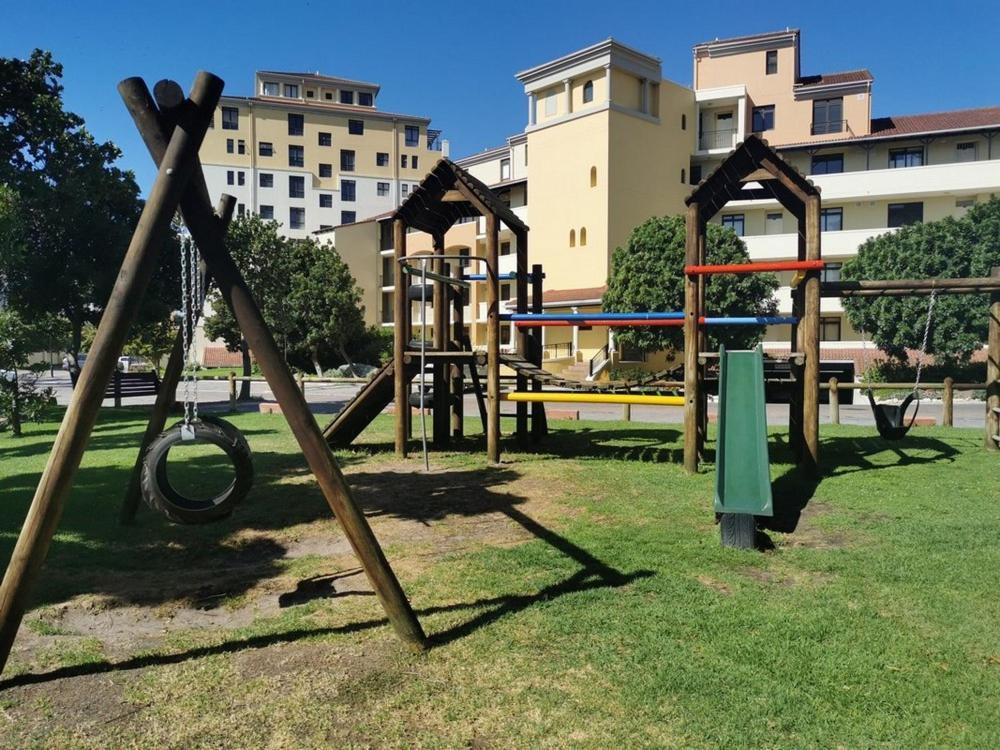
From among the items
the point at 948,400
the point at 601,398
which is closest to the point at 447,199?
the point at 601,398

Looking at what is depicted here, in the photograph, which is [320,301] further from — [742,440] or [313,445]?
[313,445]

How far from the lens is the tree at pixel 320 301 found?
140 ft

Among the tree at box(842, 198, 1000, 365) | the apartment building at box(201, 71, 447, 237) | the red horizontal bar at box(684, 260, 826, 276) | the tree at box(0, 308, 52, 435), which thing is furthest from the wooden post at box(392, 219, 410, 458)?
the apartment building at box(201, 71, 447, 237)

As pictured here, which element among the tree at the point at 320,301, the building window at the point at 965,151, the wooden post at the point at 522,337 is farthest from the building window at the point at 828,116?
the wooden post at the point at 522,337

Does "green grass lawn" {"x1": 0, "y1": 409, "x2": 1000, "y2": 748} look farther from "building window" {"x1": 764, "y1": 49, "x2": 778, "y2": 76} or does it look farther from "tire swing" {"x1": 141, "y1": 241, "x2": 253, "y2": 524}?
"building window" {"x1": 764, "y1": 49, "x2": 778, "y2": 76}

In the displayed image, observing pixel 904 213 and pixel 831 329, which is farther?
pixel 831 329

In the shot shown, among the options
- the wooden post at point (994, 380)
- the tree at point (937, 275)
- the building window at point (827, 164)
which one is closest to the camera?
the wooden post at point (994, 380)

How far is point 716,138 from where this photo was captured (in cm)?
4466

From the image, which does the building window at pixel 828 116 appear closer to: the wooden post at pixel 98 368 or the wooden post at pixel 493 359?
the wooden post at pixel 493 359

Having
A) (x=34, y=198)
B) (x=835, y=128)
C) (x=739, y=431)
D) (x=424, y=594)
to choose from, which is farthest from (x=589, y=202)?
(x=424, y=594)

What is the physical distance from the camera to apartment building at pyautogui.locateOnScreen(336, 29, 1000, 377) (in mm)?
39406

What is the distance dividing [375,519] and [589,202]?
3508 centimetres

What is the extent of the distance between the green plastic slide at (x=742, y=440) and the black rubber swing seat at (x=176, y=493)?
403 centimetres

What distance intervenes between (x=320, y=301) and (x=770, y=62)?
32183 millimetres
